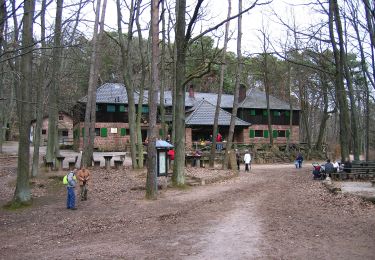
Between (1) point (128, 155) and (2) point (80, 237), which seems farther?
(1) point (128, 155)

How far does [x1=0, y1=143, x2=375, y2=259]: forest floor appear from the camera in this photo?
7.61 metres

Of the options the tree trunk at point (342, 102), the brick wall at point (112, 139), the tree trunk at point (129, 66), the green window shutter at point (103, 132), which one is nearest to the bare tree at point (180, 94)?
the tree trunk at point (129, 66)

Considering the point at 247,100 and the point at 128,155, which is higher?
the point at 247,100

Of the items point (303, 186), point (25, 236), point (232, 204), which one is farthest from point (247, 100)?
point (25, 236)

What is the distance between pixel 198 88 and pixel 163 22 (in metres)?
34.9

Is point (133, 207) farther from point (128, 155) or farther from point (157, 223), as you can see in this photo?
point (128, 155)

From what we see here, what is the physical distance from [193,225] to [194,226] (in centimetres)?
12

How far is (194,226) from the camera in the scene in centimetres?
973

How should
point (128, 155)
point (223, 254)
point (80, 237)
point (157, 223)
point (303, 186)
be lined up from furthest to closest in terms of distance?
point (128, 155)
point (303, 186)
point (157, 223)
point (80, 237)
point (223, 254)

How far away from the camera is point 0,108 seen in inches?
1534

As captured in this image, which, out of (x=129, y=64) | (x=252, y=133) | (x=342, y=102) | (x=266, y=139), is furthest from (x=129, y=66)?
(x=266, y=139)

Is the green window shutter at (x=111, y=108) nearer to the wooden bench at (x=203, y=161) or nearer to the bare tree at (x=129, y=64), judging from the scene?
the wooden bench at (x=203, y=161)

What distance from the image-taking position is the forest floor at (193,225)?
25.0ft

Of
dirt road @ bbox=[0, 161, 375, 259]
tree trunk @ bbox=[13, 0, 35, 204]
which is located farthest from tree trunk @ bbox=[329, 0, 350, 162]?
tree trunk @ bbox=[13, 0, 35, 204]
